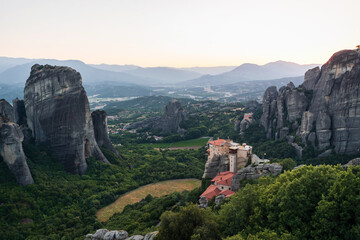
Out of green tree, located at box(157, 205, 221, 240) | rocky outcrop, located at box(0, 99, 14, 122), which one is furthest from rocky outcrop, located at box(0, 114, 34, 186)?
green tree, located at box(157, 205, 221, 240)

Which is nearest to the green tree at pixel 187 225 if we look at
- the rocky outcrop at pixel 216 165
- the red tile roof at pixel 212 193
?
the red tile roof at pixel 212 193

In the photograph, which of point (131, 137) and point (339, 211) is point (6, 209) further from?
point (131, 137)

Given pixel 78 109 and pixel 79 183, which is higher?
pixel 78 109

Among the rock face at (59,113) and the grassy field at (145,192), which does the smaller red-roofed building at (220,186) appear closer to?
the grassy field at (145,192)

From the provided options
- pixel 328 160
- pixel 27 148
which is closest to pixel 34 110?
pixel 27 148

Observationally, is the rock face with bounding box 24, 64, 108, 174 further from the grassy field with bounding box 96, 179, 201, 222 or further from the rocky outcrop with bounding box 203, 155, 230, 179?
the rocky outcrop with bounding box 203, 155, 230, 179

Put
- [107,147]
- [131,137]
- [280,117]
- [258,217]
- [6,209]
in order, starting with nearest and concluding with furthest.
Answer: [258,217] → [6,209] → [107,147] → [280,117] → [131,137]
